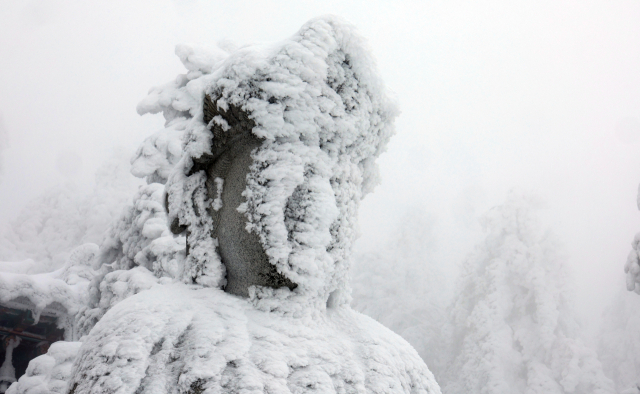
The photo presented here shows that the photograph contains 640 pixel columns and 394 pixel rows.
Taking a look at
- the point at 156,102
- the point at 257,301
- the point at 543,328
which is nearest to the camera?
the point at 257,301

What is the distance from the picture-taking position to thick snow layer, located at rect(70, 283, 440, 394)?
1.28m

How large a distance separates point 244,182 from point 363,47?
732 mm

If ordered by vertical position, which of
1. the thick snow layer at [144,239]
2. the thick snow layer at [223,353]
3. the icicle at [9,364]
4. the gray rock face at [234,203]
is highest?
the gray rock face at [234,203]

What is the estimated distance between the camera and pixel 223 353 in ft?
4.40

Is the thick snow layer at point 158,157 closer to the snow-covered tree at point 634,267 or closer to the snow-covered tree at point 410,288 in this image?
the snow-covered tree at point 634,267

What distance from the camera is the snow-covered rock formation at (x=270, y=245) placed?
1.34 meters

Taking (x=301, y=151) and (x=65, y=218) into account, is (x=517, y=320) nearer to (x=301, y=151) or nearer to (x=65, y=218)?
(x=301, y=151)

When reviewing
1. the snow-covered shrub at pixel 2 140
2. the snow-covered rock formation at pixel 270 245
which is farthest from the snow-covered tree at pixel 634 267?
the snow-covered shrub at pixel 2 140

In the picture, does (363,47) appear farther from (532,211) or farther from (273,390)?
(532,211)

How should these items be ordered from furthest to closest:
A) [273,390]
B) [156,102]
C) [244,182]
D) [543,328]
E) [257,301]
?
[543,328]
[156,102]
[244,182]
[257,301]
[273,390]

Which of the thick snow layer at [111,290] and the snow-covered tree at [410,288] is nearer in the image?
the thick snow layer at [111,290]

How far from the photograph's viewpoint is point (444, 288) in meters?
17.4

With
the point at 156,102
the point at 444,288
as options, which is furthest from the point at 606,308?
the point at 156,102

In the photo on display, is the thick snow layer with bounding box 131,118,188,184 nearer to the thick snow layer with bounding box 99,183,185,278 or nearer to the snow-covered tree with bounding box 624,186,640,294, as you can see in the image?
the thick snow layer with bounding box 99,183,185,278
